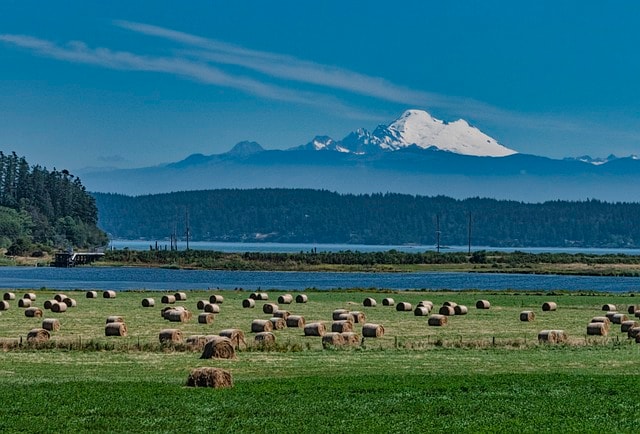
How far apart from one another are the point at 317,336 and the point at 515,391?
1930 centimetres

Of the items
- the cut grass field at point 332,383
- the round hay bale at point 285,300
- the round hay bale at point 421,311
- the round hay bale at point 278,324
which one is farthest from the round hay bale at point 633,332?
the round hay bale at point 285,300

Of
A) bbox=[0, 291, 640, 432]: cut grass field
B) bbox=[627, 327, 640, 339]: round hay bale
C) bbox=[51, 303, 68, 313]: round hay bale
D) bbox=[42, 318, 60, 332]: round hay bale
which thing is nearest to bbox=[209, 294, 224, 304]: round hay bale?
bbox=[51, 303, 68, 313]: round hay bale

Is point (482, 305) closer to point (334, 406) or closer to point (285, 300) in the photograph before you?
point (285, 300)

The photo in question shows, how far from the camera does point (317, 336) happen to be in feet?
163

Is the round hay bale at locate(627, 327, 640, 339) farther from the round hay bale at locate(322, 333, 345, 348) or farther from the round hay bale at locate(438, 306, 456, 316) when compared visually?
Result: the round hay bale at locate(438, 306, 456, 316)

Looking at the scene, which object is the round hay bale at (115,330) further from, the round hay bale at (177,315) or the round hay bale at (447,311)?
the round hay bale at (447,311)

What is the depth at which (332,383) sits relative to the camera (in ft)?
106

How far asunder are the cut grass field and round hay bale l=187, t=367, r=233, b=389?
14.6 inches

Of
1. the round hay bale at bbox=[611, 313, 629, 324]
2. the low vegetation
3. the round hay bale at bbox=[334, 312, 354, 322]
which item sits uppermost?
the low vegetation

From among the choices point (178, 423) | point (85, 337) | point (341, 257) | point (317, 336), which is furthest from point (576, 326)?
point (341, 257)

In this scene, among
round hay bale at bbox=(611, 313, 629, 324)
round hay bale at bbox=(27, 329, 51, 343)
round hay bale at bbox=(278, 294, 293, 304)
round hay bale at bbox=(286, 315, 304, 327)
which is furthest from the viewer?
round hay bale at bbox=(278, 294, 293, 304)

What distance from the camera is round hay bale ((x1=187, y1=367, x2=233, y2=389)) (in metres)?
30.9

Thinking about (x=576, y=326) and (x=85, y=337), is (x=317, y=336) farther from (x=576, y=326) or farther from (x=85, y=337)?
(x=576, y=326)

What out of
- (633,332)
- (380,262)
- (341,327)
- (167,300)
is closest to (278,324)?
(341,327)
